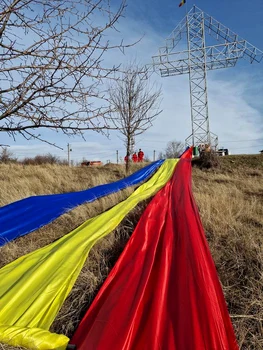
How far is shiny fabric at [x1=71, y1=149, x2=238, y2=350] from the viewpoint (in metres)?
1.85

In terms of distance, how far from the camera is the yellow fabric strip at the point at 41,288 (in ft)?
6.32

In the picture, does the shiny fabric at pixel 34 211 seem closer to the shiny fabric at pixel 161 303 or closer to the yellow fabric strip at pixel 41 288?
the yellow fabric strip at pixel 41 288

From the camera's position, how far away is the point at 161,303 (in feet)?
7.06

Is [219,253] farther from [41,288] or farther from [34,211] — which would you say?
[34,211]

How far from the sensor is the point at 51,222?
452 cm

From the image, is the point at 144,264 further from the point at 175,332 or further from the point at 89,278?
the point at 175,332

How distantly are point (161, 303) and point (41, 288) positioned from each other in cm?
99

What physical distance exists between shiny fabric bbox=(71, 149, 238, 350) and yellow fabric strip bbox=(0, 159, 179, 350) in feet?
0.88

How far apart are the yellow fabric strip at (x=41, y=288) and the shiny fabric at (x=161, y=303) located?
268mm

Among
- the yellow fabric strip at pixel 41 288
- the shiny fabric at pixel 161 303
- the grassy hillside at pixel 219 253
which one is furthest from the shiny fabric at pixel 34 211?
the shiny fabric at pixel 161 303

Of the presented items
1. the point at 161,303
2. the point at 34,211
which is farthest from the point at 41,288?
the point at 34,211

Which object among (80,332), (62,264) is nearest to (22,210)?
(62,264)

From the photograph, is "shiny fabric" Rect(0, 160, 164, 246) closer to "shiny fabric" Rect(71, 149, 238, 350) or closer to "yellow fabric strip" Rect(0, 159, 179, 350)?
"yellow fabric strip" Rect(0, 159, 179, 350)

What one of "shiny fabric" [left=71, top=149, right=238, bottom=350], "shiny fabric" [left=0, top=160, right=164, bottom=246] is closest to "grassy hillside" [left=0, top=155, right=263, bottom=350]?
"shiny fabric" [left=0, top=160, right=164, bottom=246]
